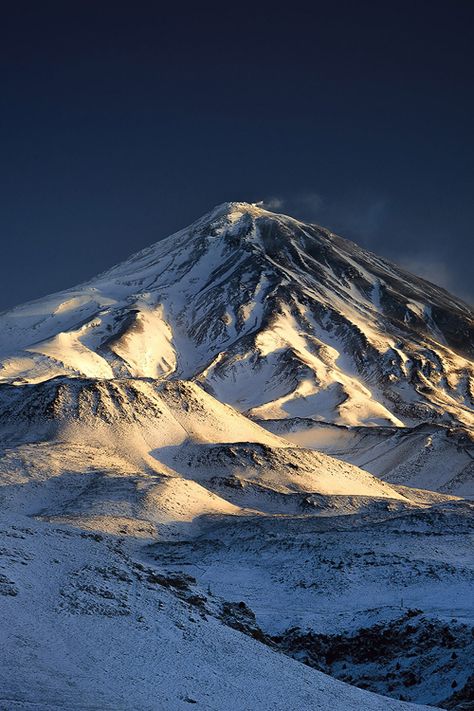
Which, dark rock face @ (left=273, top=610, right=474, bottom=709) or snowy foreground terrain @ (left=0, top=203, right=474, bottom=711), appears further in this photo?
dark rock face @ (left=273, top=610, right=474, bottom=709)

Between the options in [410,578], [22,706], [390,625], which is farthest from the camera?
[410,578]

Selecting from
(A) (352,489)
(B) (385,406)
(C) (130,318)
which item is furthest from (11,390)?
(C) (130,318)

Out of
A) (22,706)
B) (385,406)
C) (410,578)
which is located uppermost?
(385,406)

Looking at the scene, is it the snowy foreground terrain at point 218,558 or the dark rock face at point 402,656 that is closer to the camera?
the snowy foreground terrain at point 218,558

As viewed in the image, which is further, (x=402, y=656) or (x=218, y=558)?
(x=218, y=558)

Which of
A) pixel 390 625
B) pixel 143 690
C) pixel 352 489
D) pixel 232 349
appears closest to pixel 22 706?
pixel 143 690

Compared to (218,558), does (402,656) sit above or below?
above

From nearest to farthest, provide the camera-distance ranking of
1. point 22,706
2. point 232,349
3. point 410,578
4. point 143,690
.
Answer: point 22,706
point 143,690
point 410,578
point 232,349

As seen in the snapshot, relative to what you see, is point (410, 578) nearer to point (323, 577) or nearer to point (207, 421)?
point (323, 577)

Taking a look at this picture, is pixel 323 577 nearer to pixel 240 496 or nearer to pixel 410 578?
pixel 410 578

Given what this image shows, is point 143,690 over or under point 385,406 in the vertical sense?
under

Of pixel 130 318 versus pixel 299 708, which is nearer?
pixel 299 708
